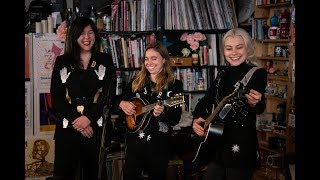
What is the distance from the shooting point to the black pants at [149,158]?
8.52ft

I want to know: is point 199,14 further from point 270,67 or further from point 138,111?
point 138,111

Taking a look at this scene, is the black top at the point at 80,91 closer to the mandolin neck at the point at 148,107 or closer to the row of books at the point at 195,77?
the mandolin neck at the point at 148,107

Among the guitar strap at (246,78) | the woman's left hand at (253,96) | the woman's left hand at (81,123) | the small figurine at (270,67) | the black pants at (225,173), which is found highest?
the small figurine at (270,67)

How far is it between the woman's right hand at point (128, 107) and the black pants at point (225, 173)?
2.18 ft

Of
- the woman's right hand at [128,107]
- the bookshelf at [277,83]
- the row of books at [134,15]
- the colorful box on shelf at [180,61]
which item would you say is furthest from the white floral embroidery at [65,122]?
the bookshelf at [277,83]

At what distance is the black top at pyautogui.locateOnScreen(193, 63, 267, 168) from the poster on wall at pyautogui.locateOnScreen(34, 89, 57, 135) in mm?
2007

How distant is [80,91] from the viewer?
8.74ft

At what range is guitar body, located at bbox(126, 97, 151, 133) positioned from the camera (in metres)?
2.69

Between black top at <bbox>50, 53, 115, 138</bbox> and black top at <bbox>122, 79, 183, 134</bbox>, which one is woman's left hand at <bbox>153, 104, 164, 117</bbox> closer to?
black top at <bbox>122, 79, 183, 134</bbox>

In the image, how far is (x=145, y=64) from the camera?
2764 mm

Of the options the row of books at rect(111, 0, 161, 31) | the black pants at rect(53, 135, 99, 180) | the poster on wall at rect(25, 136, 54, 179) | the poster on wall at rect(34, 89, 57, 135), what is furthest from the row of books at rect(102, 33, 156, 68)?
the black pants at rect(53, 135, 99, 180)
